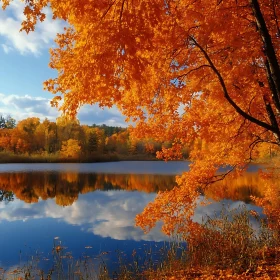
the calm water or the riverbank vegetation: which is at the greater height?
the riverbank vegetation

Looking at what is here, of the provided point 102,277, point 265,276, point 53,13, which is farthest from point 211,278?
point 53,13

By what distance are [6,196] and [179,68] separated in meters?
20.3

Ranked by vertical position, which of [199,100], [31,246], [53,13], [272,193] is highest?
[53,13]

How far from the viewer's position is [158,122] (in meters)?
7.32

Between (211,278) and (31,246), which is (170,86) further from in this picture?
(31,246)

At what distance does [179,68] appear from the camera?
20.8 ft

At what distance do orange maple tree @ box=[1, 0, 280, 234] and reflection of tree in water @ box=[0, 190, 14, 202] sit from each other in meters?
16.9

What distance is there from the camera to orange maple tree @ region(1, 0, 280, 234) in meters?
4.19

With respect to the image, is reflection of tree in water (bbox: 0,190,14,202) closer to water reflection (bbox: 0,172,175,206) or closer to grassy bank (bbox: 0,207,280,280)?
water reflection (bbox: 0,172,175,206)

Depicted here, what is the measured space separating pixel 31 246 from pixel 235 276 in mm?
8662

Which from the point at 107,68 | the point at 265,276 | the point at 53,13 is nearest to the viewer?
the point at 107,68

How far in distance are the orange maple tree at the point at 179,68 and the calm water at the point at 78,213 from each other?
16.3 feet

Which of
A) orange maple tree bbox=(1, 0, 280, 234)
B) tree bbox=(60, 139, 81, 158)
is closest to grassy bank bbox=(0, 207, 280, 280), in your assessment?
orange maple tree bbox=(1, 0, 280, 234)

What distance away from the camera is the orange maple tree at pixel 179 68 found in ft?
13.7
